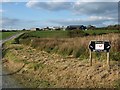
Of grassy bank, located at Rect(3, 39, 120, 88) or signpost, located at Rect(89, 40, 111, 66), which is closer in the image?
grassy bank, located at Rect(3, 39, 120, 88)

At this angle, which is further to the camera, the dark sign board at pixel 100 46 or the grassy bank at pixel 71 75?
the dark sign board at pixel 100 46

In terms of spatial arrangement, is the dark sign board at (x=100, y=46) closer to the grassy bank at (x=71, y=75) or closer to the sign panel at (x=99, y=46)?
the sign panel at (x=99, y=46)

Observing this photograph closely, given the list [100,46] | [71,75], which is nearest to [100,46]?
[100,46]

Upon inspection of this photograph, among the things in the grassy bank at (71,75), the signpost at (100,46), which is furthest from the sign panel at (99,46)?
the grassy bank at (71,75)

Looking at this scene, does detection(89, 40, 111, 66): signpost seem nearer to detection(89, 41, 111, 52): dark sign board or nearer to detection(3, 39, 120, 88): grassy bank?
detection(89, 41, 111, 52): dark sign board

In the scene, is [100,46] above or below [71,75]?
above

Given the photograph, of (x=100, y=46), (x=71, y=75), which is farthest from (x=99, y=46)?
(x=71, y=75)

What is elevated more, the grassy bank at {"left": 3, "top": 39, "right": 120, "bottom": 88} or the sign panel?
the sign panel

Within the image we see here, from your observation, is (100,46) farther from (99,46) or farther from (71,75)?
(71,75)

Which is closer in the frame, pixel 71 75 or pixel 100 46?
pixel 71 75

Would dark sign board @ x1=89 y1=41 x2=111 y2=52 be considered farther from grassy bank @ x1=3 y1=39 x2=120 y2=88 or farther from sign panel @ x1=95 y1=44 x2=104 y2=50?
grassy bank @ x1=3 y1=39 x2=120 y2=88

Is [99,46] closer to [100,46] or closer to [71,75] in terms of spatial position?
[100,46]

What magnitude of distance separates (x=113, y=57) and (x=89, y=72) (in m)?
3.18

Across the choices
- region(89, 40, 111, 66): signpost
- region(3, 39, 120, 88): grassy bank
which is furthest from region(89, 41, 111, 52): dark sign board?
region(3, 39, 120, 88): grassy bank
